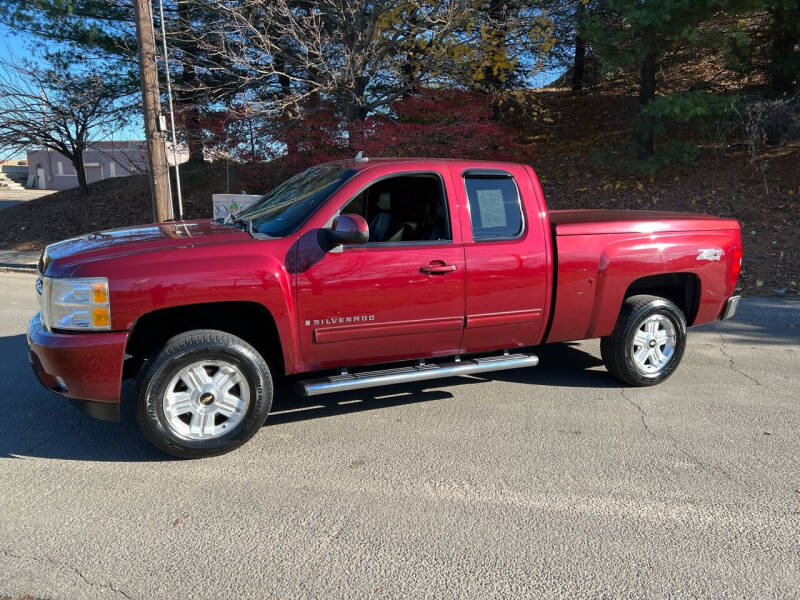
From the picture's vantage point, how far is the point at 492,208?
4.69m

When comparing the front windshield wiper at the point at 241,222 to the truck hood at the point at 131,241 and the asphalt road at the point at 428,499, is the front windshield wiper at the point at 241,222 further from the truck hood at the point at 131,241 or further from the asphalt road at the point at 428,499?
the asphalt road at the point at 428,499

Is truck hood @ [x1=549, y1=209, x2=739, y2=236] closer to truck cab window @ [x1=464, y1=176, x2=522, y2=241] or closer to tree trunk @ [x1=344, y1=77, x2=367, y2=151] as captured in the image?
truck cab window @ [x1=464, y1=176, x2=522, y2=241]

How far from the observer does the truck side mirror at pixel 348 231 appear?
3828mm

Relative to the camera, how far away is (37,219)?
17.4m

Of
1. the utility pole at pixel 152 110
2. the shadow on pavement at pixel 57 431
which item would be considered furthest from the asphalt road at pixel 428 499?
the utility pole at pixel 152 110

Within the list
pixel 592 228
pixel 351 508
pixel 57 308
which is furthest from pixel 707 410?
pixel 57 308

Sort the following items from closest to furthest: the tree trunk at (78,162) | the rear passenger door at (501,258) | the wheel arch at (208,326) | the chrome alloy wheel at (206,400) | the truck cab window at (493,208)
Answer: the chrome alloy wheel at (206,400), the wheel arch at (208,326), the rear passenger door at (501,258), the truck cab window at (493,208), the tree trunk at (78,162)

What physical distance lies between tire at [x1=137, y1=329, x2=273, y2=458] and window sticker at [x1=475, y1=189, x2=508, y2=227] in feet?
6.52

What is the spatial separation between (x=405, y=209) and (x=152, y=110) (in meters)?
7.50

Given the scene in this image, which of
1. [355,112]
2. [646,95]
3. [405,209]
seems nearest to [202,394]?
[405,209]

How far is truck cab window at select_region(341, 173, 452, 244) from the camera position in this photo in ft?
15.1

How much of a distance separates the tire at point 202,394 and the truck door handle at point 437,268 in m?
1.29

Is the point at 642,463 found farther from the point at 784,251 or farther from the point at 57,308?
the point at 784,251

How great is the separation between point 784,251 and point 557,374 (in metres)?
7.04
